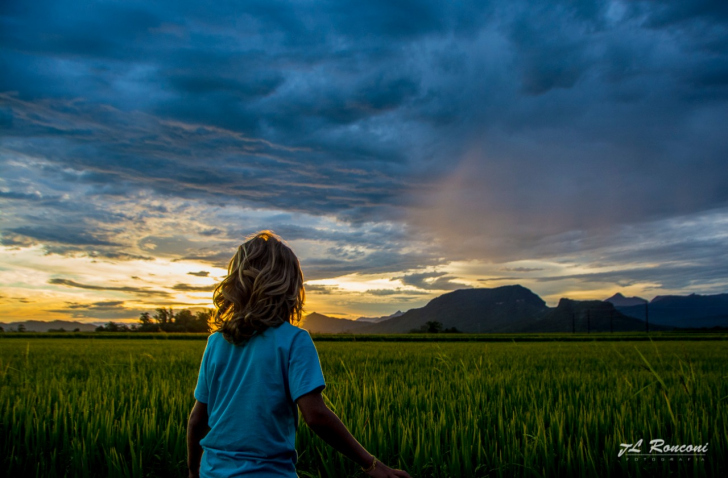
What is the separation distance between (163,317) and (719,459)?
62.0 meters

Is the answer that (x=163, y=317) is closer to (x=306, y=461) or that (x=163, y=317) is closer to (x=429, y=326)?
(x=429, y=326)

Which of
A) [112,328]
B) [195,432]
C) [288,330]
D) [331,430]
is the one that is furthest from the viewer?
[112,328]

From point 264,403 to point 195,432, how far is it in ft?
2.08

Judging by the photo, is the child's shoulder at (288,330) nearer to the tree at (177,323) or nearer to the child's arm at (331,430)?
the child's arm at (331,430)

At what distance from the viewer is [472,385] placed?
15.7ft

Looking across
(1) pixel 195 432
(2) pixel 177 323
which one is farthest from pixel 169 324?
(1) pixel 195 432

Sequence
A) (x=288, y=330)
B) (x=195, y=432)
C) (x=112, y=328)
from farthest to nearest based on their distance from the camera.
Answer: (x=112, y=328)
(x=195, y=432)
(x=288, y=330)

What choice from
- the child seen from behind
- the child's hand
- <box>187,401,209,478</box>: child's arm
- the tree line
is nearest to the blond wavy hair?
the child seen from behind

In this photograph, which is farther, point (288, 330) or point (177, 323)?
point (177, 323)

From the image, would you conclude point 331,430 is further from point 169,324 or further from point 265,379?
point 169,324

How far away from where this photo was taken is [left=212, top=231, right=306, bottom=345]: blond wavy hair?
1.76 m

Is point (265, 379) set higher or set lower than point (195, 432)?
higher

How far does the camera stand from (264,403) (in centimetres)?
173

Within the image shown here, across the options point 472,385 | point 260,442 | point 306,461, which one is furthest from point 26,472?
point 472,385
